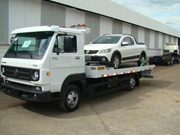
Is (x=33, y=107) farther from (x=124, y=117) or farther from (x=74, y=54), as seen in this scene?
(x=124, y=117)

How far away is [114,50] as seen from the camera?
7.96 metres

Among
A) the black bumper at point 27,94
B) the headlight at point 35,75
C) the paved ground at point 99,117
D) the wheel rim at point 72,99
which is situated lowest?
the paved ground at point 99,117

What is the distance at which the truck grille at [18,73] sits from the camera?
17.4ft

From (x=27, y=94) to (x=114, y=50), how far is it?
3851 mm

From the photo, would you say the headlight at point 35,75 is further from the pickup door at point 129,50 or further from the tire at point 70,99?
the pickup door at point 129,50

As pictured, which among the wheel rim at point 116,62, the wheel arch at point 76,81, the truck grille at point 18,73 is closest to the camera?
the truck grille at point 18,73

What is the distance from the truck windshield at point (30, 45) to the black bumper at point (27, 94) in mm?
863

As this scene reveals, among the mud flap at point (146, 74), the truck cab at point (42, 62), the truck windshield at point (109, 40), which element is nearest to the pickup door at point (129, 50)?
the truck windshield at point (109, 40)

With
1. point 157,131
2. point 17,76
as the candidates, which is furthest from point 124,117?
point 17,76

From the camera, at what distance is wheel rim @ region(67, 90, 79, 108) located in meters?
5.99

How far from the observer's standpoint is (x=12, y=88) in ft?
18.6

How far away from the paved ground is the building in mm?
4463

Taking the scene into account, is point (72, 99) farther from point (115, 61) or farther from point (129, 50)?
point (129, 50)

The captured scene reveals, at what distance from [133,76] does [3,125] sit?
6139 mm
